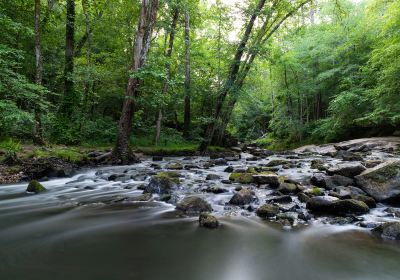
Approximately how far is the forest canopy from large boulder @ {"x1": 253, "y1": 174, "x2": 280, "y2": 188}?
4581 millimetres

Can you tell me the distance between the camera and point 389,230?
3.63 m

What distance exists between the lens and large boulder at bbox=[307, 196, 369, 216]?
460 cm

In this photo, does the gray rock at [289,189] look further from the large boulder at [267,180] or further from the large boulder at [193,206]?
the large boulder at [193,206]

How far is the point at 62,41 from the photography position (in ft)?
53.5

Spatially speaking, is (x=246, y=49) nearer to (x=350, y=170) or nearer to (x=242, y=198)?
(x=350, y=170)

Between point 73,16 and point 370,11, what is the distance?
1803cm

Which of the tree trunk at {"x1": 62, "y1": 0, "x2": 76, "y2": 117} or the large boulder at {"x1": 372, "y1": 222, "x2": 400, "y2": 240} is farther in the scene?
the tree trunk at {"x1": 62, "y1": 0, "x2": 76, "y2": 117}

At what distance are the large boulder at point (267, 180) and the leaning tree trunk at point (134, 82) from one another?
592 cm

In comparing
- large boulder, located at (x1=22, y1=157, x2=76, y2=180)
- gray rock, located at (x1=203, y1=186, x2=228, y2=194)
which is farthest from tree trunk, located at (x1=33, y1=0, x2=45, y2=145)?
gray rock, located at (x1=203, y1=186, x2=228, y2=194)

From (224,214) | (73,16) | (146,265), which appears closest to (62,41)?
(73,16)

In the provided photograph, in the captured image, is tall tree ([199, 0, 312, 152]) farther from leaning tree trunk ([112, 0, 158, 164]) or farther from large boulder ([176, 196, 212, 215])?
large boulder ([176, 196, 212, 215])

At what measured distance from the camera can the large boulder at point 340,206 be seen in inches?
181

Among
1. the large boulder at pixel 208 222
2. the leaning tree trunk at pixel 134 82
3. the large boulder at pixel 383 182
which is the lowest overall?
the large boulder at pixel 208 222

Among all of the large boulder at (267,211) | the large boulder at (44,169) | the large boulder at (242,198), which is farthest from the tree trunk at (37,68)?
the large boulder at (267,211)
